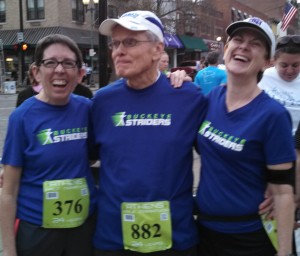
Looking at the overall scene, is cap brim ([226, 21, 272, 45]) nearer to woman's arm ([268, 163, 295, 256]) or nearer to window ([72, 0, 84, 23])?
woman's arm ([268, 163, 295, 256])

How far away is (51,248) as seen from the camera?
231 cm

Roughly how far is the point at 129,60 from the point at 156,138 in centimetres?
43

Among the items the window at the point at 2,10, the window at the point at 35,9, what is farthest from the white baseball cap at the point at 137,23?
the window at the point at 2,10

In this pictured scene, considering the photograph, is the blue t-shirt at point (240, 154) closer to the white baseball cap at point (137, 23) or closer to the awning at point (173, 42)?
the white baseball cap at point (137, 23)

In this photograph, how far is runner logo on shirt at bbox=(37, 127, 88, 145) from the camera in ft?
7.49

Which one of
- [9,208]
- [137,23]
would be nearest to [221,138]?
[137,23]

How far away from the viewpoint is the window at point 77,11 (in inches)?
1334

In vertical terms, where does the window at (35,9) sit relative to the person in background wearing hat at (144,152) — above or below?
above

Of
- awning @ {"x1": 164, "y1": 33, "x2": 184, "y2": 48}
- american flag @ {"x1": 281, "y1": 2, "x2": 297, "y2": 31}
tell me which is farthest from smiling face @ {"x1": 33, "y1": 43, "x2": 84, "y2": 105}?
awning @ {"x1": 164, "y1": 33, "x2": 184, "y2": 48}

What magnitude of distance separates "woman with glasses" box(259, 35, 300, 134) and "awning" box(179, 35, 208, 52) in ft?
141

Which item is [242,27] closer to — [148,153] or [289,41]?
[148,153]

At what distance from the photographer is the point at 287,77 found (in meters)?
3.12

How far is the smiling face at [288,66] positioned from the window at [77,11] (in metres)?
32.4

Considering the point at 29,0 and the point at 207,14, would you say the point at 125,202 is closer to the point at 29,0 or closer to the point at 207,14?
the point at 29,0
